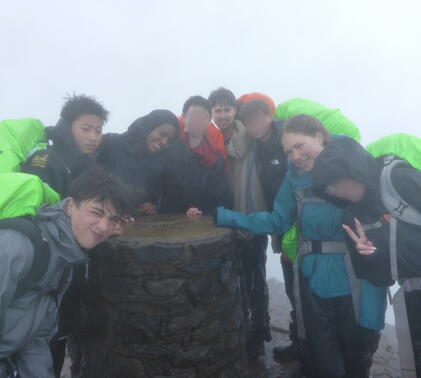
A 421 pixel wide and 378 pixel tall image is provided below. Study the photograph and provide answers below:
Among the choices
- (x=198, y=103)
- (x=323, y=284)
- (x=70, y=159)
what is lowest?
(x=323, y=284)

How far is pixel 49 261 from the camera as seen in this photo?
2670 mm

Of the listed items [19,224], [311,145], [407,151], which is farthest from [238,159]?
[19,224]

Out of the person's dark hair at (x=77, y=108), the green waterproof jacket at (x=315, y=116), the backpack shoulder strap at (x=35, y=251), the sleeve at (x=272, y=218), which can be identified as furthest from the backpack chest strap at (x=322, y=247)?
the person's dark hair at (x=77, y=108)

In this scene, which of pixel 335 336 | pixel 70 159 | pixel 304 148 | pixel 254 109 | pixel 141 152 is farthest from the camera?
pixel 141 152

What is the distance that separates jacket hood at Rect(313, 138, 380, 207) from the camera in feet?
9.92

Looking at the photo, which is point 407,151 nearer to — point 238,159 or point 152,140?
point 238,159

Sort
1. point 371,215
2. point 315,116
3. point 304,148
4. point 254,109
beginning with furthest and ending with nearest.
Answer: point 254,109
point 315,116
point 304,148
point 371,215

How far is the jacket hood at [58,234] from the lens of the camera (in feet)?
8.95

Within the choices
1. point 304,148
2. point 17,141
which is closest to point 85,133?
point 17,141

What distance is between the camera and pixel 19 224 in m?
2.46

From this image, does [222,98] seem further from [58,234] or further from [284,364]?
[284,364]

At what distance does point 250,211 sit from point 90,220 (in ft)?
7.90

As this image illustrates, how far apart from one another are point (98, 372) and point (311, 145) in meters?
3.58

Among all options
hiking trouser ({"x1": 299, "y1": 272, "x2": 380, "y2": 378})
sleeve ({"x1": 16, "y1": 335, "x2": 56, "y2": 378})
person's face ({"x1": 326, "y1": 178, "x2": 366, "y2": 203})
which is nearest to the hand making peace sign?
person's face ({"x1": 326, "y1": 178, "x2": 366, "y2": 203})
